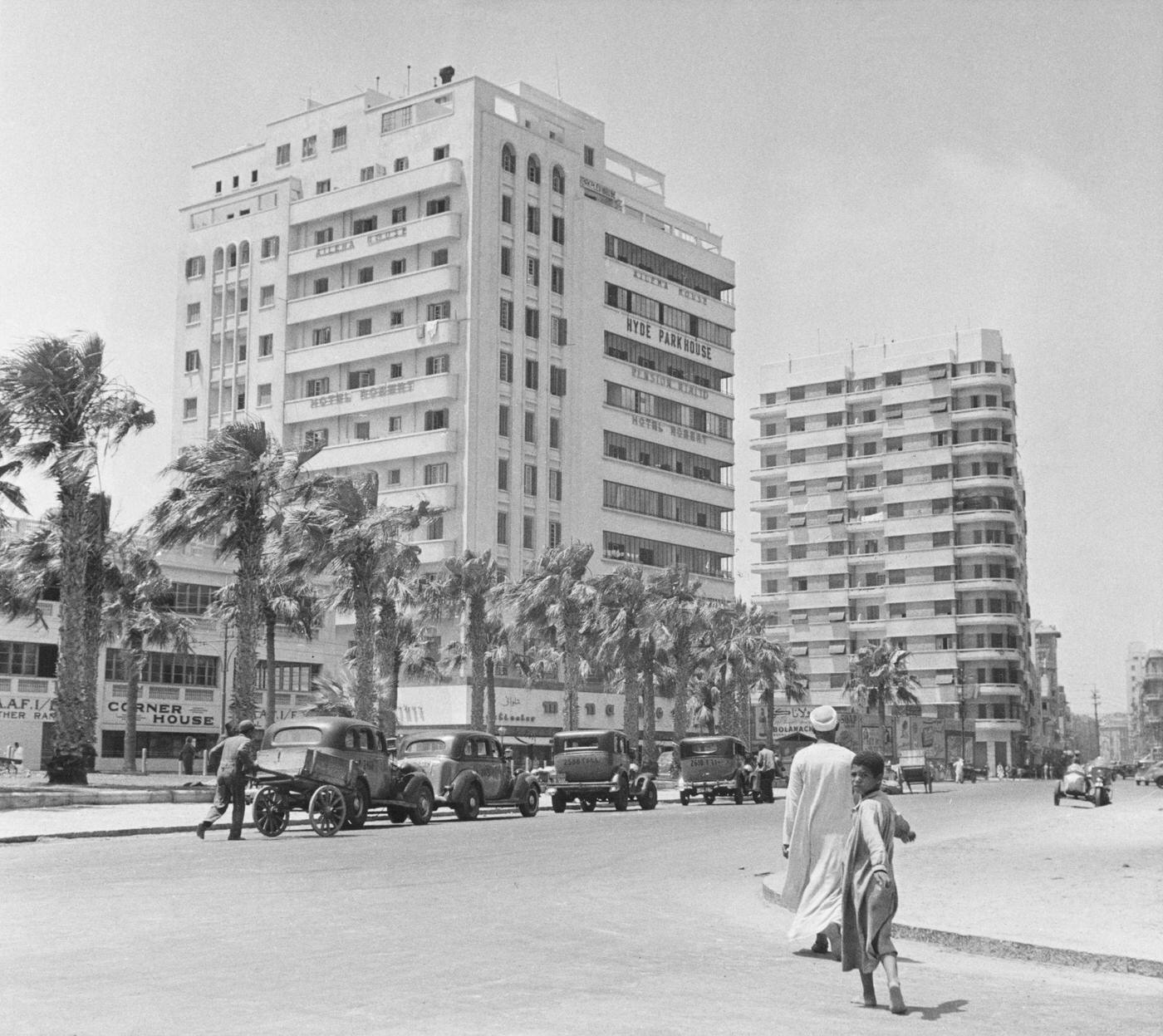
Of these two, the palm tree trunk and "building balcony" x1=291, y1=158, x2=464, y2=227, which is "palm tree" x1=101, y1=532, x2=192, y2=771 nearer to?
the palm tree trunk

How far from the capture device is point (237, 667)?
128 feet

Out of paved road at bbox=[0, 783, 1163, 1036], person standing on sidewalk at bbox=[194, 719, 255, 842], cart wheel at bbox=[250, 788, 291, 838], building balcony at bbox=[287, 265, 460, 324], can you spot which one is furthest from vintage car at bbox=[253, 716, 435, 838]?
building balcony at bbox=[287, 265, 460, 324]

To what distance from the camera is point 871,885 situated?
893 cm

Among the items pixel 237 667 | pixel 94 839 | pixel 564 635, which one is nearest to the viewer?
pixel 94 839

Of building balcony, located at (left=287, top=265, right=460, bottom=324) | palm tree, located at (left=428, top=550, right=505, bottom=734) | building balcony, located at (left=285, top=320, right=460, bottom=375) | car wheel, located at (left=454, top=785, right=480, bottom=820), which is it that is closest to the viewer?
car wheel, located at (left=454, top=785, right=480, bottom=820)

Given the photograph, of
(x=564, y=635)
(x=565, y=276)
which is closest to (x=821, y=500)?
(x=565, y=276)

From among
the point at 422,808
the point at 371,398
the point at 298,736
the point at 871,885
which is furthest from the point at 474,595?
the point at 871,885

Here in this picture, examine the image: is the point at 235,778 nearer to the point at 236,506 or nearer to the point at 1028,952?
the point at 1028,952

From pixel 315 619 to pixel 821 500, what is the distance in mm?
81707

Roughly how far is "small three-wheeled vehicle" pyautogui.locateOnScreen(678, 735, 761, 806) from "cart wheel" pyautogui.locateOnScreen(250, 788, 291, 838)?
20774 millimetres

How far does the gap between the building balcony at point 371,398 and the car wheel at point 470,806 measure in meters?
54.1

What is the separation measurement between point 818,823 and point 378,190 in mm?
80443

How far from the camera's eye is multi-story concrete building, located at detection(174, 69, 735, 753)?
8431 cm

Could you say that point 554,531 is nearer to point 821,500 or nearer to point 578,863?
point 821,500
